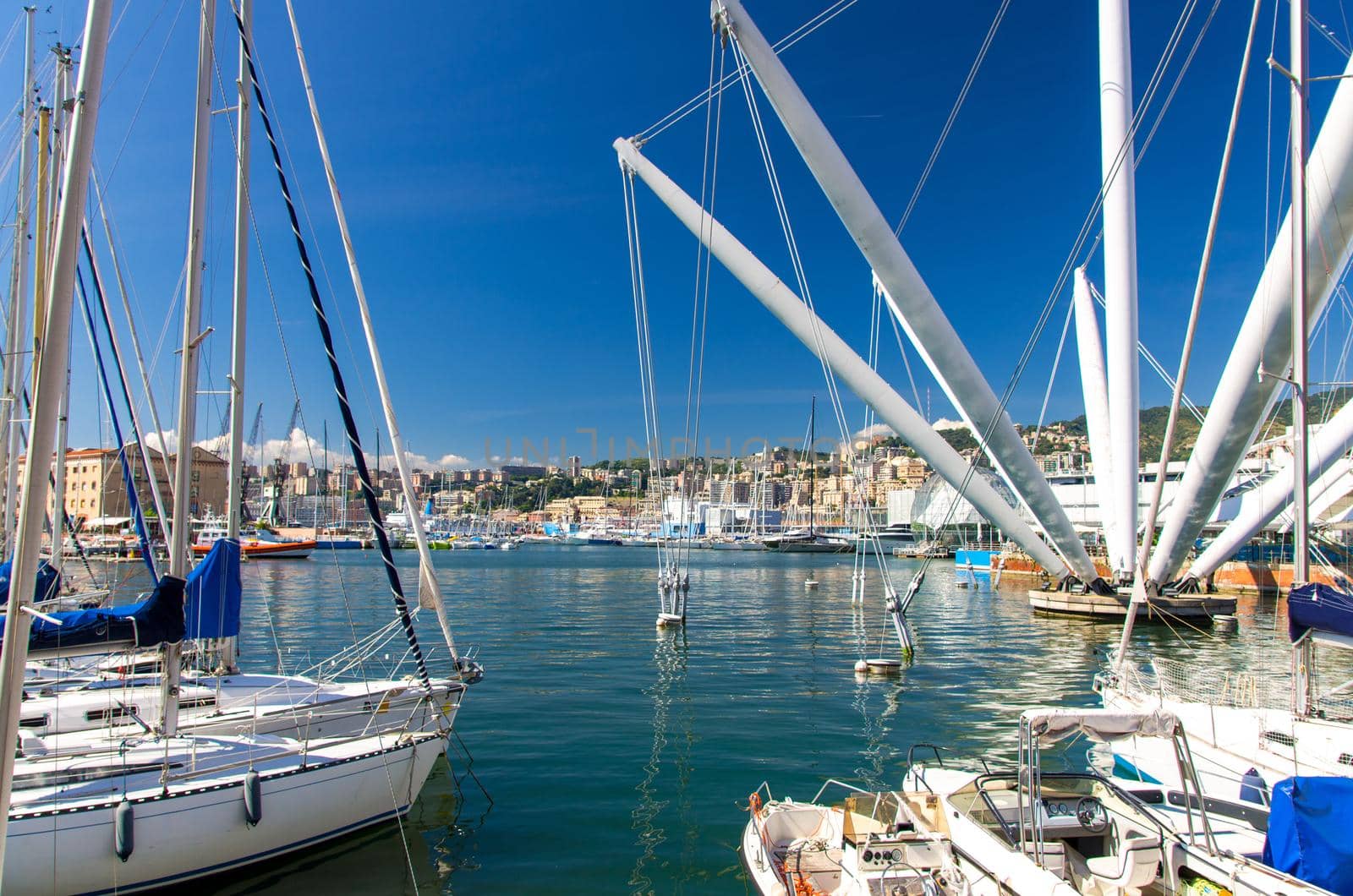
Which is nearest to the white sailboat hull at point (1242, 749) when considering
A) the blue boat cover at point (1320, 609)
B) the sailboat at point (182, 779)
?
the blue boat cover at point (1320, 609)

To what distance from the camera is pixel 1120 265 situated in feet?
90.6

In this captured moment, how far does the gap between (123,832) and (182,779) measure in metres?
0.79

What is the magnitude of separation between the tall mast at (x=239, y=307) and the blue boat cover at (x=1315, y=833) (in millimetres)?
13036

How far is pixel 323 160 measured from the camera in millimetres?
11547

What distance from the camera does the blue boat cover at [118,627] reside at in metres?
8.62

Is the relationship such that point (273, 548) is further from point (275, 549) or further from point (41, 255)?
point (41, 255)

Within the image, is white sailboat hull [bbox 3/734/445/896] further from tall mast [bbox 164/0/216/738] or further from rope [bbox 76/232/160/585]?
rope [bbox 76/232/160/585]

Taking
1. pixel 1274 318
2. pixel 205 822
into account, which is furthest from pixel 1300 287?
pixel 205 822

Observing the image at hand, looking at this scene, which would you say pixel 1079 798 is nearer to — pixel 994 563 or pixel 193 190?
pixel 193 190

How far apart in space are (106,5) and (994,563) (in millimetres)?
57486

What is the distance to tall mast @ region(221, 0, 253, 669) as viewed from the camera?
507 inches

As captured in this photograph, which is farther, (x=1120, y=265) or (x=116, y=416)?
(x=1120, y=265)

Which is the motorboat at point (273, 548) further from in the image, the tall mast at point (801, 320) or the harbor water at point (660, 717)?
the tall mast at point (801, 320)

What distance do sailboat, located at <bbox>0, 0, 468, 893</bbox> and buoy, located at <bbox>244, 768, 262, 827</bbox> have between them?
12mm
